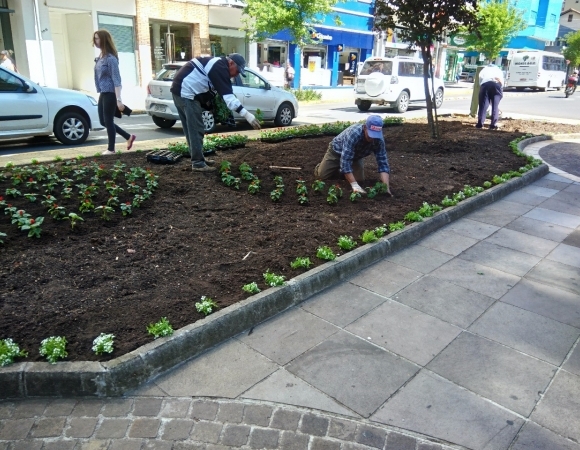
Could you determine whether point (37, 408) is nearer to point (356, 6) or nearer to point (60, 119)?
point (60, 119)

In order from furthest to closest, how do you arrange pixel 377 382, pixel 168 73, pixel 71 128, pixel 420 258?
pixel 168 73 → pixel 71 128 → pixel 420 258 → pixel 377 382

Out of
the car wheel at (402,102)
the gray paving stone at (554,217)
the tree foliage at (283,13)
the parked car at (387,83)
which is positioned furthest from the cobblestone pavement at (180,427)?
the tree foliage at (283,13)

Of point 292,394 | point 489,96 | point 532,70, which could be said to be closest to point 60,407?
point 292,394

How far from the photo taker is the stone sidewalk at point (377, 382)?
259 cm

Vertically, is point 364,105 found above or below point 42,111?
below

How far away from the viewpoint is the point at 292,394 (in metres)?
2.90

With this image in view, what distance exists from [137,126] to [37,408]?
12.1 metres

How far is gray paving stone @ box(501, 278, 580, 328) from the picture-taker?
3865mm

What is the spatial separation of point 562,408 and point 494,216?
380 centimetres

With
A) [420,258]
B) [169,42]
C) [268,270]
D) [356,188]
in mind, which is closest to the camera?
[268,270]

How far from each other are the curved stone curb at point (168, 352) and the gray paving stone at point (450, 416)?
3.91 feet

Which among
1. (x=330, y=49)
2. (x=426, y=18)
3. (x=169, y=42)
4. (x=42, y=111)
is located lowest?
(x=42, y=111)

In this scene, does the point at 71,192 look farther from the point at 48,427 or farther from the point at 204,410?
the point at 204,410

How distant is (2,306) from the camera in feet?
11.1
